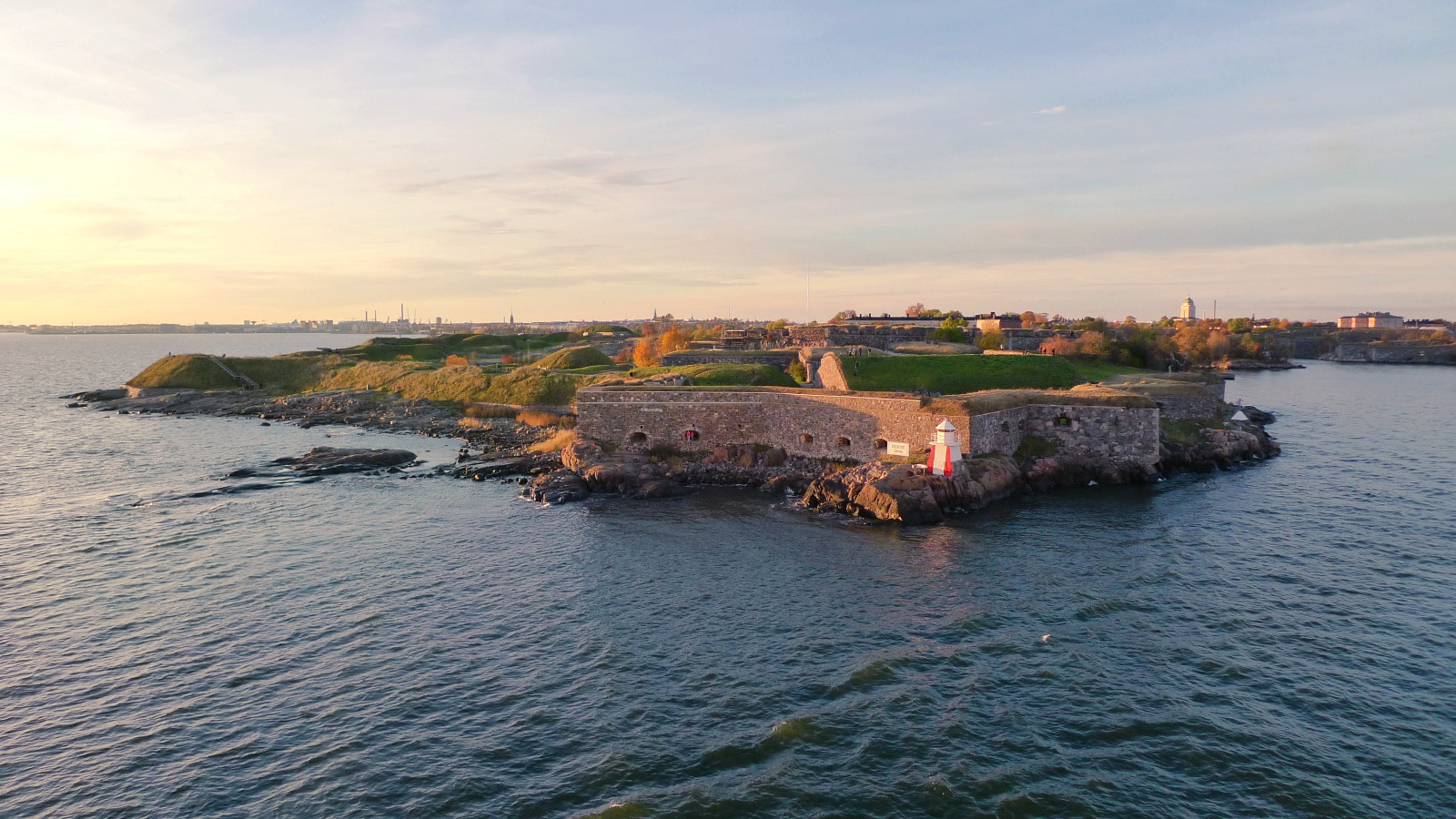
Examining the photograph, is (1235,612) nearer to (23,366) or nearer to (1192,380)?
(1192,380)

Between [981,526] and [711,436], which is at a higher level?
[711,436]

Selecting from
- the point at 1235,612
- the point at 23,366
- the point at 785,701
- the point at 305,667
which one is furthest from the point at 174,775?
the point at 23,366

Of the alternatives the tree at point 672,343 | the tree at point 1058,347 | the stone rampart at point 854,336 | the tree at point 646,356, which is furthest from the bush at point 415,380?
the tree at point 1058,347

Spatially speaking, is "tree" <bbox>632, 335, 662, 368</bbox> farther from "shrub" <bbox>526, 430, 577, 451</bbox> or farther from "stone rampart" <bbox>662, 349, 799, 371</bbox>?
"shrub" <bbox>526, 430, 577, 451</bbox>

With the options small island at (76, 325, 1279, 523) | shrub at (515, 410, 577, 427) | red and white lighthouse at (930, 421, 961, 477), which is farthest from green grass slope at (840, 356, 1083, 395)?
shrub at (515, 410, 577, 427)

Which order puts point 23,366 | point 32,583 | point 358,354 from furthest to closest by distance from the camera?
1. point 23,366
2. point 358,354
3. point 32,583

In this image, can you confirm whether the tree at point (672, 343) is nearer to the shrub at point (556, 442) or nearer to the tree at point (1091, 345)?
the shrub at point (556, 442)
